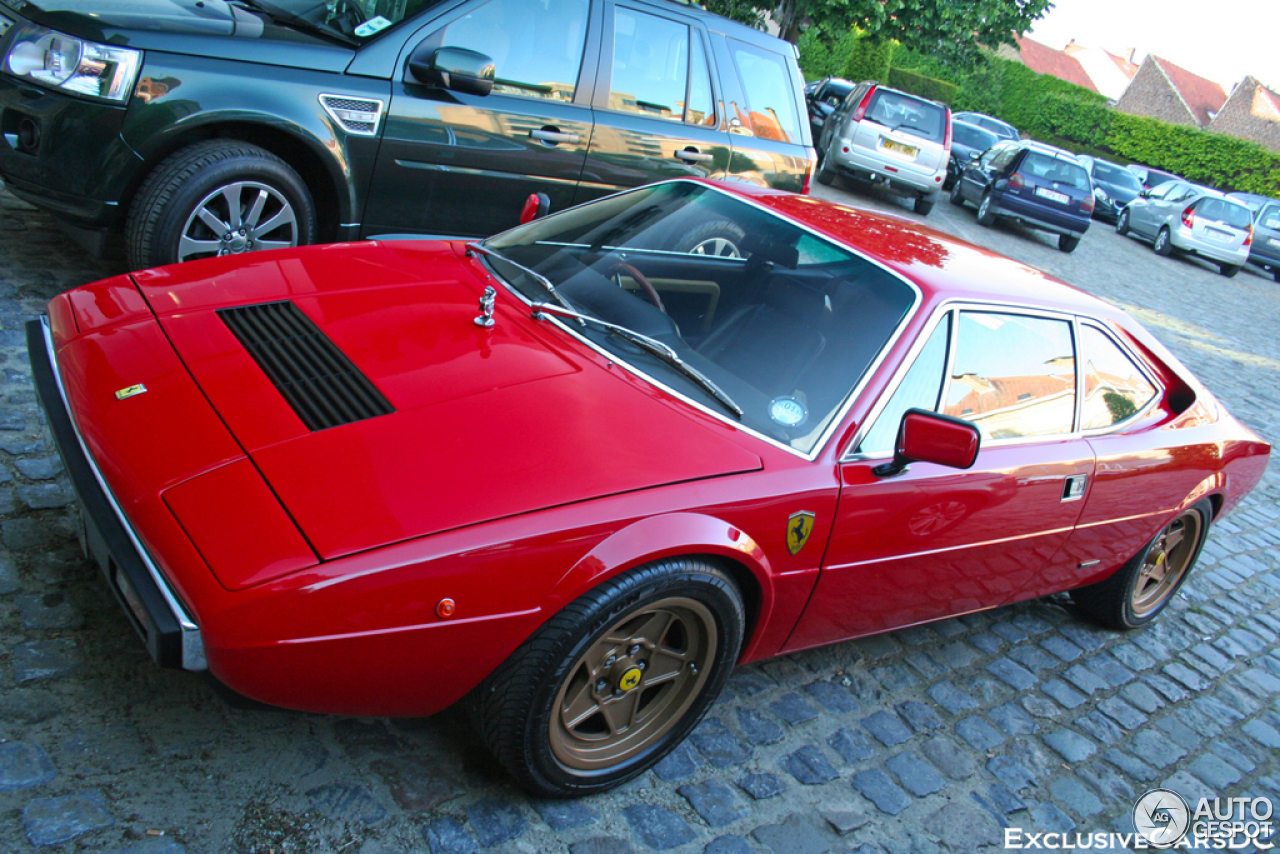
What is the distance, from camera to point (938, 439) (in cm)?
245

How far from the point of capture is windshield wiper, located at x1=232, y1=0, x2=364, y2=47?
14.4ft

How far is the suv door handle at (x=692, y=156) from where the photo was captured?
18.5 ft

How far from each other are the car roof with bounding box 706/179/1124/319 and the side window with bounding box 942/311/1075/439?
82 millimetres

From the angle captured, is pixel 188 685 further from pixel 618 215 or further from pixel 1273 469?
pixel 1273 469

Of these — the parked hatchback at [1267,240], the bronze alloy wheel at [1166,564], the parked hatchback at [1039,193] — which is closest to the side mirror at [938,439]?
the bronze alloy wheel at [1166,564]

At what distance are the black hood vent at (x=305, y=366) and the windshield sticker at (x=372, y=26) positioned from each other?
235 cm

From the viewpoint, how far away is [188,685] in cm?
236

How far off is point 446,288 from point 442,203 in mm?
2050

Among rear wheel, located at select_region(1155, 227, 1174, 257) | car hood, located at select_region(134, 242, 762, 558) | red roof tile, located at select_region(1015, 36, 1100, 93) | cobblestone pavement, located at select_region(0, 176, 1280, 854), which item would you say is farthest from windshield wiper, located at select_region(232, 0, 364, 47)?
red roof tile, located at select_region(1015, 36, 1100, 93)

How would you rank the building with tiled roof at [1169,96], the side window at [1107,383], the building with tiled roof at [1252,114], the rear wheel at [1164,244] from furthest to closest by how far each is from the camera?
the building with tiled roof at [1169,96]
the building with tiled roof at [1252,114]
the rear wheel at [1164,244]
the side window at [1107,383]

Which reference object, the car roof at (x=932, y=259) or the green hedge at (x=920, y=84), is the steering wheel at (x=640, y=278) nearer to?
the car roof at (x=932, y=259)

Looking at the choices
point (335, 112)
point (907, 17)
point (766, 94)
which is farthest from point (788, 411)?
point (907, 17)

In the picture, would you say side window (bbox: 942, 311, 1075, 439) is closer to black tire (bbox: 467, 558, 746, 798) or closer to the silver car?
black tire (bbox: 467, 558, 746, 798)

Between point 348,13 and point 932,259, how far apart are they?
314 centimetres
